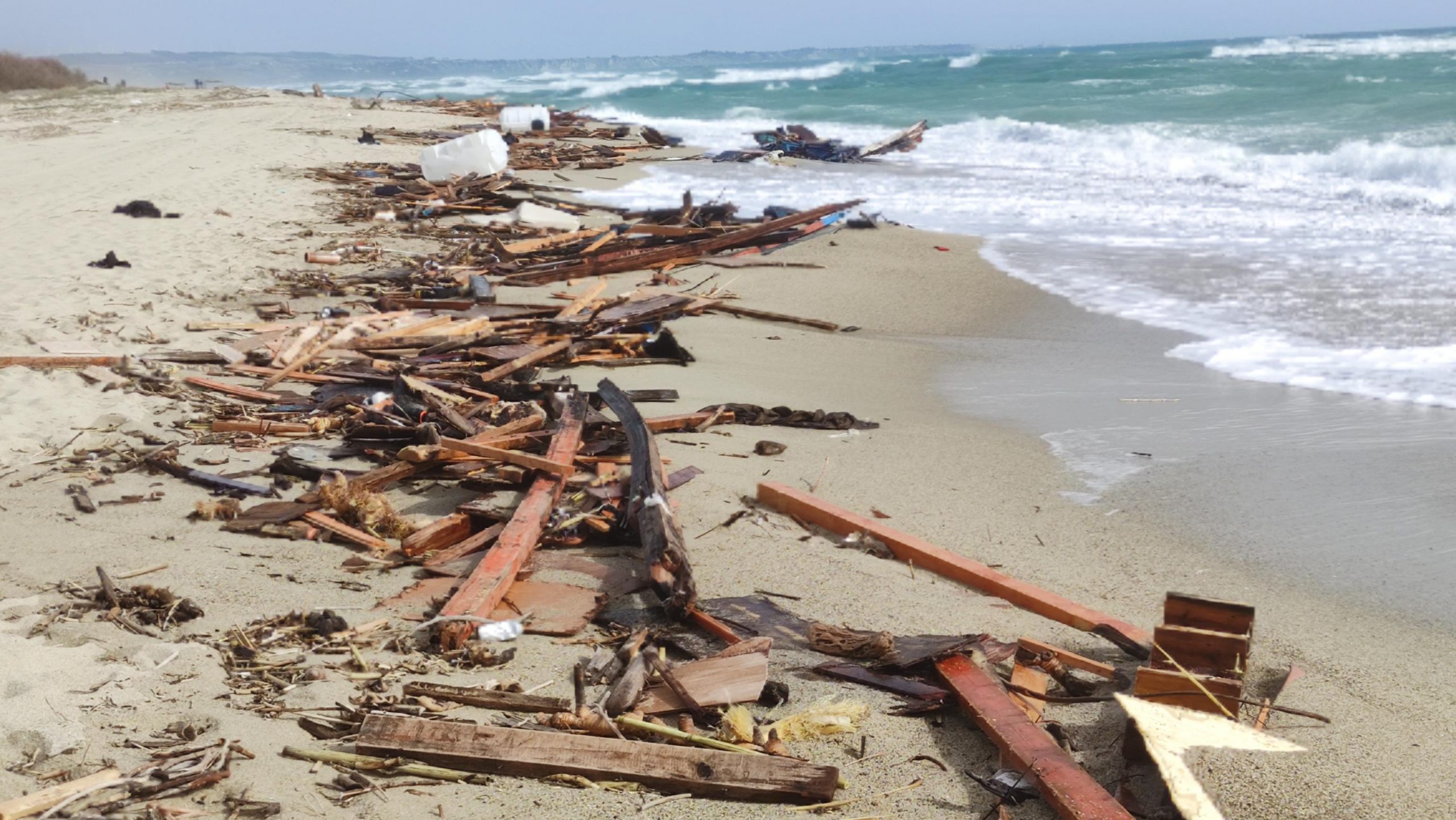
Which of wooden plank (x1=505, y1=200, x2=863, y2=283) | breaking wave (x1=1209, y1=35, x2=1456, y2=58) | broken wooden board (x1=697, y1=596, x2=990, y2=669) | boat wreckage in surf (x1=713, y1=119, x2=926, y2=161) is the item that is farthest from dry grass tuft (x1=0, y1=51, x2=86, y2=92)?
breaking wave (x1=1209, y1=35, x2=1456, y2=58)

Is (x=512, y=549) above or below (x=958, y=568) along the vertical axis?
above

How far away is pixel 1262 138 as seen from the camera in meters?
22.9

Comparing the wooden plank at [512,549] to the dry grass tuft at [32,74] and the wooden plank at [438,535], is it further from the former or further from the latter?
the dry grass tuft at [32,74]

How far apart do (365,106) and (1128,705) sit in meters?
37.6

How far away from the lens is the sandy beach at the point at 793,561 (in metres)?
2.95

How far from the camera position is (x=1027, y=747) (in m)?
2.98

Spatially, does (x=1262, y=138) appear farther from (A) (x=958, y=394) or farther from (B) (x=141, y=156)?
(B) (x=141, y=156)

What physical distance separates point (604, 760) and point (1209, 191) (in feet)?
56.8

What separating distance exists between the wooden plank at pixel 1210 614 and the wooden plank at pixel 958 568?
0.90 ft

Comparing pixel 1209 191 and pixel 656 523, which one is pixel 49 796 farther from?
pixel 1209 191

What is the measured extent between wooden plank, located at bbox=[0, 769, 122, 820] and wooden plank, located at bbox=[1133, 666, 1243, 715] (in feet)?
9.35

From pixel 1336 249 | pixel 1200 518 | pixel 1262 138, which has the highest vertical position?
pixel 1262 138

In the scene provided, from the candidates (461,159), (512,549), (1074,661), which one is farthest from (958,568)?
(461,159)

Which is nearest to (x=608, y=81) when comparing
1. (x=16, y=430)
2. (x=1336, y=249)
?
(x=1336, y=249)
